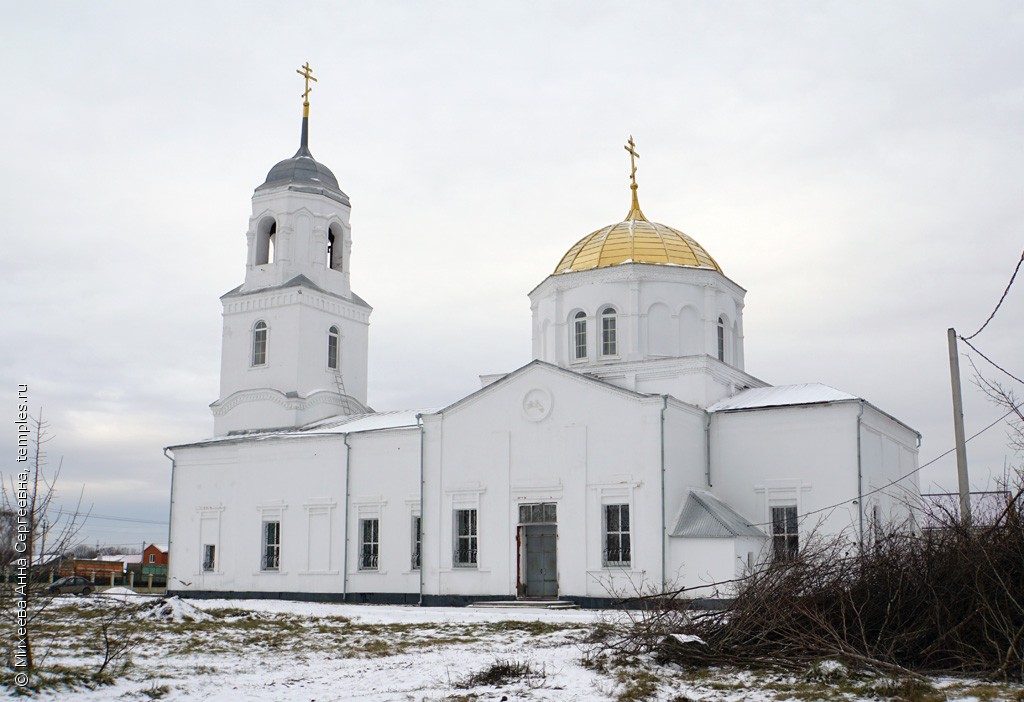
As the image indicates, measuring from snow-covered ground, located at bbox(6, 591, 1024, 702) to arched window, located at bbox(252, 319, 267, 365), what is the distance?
15.5 metres

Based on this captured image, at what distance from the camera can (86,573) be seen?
44875 millimetres

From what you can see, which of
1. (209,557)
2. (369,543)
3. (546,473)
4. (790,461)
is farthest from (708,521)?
(209,557)

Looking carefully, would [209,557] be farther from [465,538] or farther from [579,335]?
[579,335]

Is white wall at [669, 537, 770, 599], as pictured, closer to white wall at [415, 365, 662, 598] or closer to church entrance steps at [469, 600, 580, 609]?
white wall at [415, 365, 662, 598]

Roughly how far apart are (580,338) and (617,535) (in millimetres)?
6824

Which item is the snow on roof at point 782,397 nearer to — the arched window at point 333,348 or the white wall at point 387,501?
the white wall at point 387,501

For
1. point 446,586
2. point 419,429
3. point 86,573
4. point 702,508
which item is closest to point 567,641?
point 702,508

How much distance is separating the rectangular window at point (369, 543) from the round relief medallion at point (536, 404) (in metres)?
5.83

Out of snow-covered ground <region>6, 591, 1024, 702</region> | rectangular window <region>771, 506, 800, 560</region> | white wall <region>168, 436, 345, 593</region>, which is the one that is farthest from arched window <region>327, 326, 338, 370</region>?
rectangular window <region>771, 506, 800, 560</region>

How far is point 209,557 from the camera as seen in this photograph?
32750 millimetres

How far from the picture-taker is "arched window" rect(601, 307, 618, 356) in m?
29.4

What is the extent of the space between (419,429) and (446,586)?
14.6 ft

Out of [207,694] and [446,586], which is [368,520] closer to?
[446,586]

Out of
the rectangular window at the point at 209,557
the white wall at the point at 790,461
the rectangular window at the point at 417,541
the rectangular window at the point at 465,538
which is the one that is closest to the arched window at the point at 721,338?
the white wall at the point at 790,461
